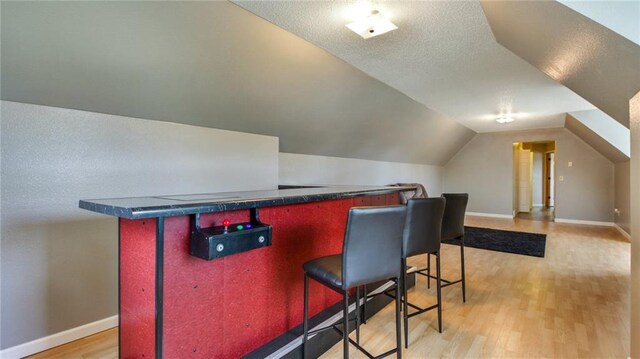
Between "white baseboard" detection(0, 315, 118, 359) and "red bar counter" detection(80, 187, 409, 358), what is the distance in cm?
106

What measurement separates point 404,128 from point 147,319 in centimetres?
495

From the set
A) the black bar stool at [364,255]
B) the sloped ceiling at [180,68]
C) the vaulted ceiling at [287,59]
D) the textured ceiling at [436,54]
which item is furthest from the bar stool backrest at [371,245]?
the sloped ceiling at [180,68]

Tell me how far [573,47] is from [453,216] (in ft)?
4.87

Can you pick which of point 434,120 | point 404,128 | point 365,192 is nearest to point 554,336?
Result: point 365,192

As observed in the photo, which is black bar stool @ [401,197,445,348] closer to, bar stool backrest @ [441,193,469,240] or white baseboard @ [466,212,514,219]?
bar stool backrest @ [441,193,469,240]

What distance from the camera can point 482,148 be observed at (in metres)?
8.45

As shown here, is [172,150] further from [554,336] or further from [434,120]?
[434,120]

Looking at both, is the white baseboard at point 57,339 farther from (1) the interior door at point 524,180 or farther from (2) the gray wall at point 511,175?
(1) the interior door at point 524,180

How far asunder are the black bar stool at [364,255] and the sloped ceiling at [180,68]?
5.73 ft

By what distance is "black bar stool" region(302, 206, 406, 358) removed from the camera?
1.54m

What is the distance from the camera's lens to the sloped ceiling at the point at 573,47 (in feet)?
4.83

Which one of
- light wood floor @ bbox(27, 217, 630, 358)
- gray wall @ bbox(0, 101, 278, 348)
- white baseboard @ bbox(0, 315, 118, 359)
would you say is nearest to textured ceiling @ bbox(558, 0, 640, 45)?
light wood floor @ bbox(27, 217, 630, 358)

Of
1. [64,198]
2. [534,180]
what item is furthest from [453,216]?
[534,180]

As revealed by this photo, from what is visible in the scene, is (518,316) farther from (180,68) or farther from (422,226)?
(180,68)
